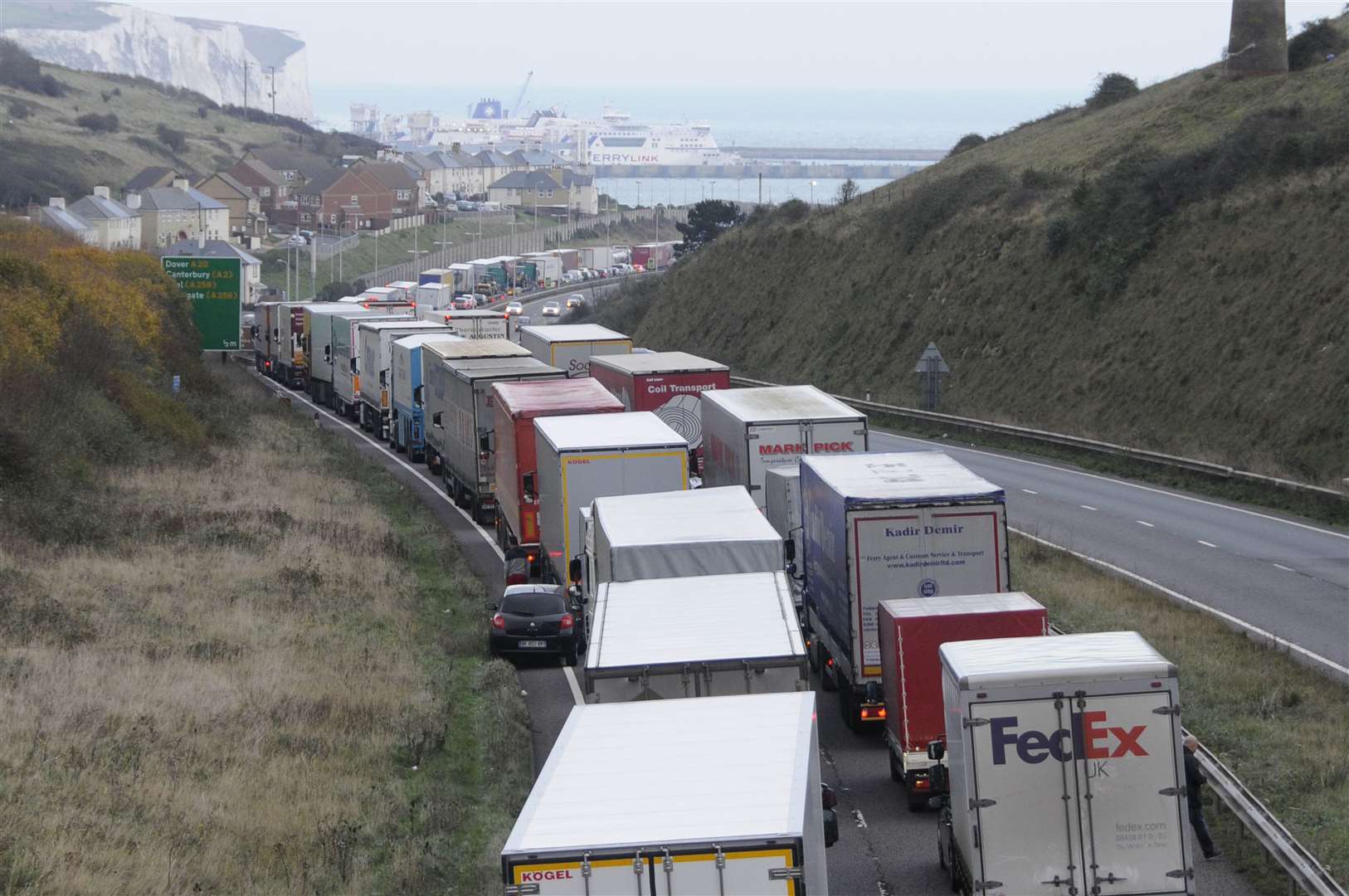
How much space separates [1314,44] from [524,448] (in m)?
54.2

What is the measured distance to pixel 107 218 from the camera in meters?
136

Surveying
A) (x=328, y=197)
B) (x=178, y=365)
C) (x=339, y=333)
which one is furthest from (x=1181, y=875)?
(x=328, y=197)

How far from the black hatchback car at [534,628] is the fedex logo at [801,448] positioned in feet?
14.0

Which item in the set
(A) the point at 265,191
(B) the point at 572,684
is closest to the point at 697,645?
(B) the point at 572,684

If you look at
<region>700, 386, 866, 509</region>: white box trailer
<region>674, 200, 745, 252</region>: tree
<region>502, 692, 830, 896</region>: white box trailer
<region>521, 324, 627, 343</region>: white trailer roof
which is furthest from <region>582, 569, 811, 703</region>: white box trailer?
<region>674, 200, 745, 252</region>: tree

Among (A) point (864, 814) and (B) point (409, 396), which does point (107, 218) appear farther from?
(A) point (864, 814)

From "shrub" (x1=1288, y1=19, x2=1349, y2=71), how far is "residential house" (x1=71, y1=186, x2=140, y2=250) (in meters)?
93.0

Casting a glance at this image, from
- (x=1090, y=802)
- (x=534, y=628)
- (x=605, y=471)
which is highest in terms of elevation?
(x=605, y=471)

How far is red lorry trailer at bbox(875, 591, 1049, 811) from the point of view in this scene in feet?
52.6

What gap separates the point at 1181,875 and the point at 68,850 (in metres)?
8.88

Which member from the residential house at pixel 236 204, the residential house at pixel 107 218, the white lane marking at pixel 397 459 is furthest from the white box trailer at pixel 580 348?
the residential house at pixel 236 204

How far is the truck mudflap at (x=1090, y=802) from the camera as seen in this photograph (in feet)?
40.0

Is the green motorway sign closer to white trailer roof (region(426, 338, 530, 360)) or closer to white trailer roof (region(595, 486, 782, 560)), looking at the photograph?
white trailer roof (region(426, 338, 530, 360))

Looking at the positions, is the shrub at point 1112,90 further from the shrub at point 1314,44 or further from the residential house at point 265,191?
the residential house at point 265,191
